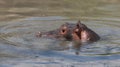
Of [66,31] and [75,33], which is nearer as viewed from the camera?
[75,33]

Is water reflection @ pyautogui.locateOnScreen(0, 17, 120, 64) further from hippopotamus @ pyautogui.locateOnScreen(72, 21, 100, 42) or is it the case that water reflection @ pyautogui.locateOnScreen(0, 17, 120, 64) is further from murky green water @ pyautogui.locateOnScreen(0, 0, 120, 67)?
hippopotamus @ pyautogui.locateOnScreen(72, 21, 100, 42)

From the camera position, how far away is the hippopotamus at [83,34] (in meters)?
9.13

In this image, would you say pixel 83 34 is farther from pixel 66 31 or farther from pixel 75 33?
pixel 66 31

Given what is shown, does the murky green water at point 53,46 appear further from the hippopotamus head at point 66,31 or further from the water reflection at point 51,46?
the hippopotamus head at point 66,31

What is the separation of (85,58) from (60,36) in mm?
1728

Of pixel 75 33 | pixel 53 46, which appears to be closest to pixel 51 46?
pixel 53 46

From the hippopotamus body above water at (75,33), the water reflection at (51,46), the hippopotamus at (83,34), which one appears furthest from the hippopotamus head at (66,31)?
the water reflection at (51,46)

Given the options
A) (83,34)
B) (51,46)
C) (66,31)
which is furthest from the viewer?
(66,31)

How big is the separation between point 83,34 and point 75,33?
16 centimetres

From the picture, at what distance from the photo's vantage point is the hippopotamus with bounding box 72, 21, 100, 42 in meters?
9.13

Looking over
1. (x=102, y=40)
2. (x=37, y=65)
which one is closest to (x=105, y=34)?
(x=102, y=40)

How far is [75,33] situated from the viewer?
9234 mm

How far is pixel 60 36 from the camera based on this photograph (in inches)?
372

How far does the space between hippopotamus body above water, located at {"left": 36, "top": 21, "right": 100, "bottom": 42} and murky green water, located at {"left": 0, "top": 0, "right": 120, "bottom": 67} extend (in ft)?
0.59
